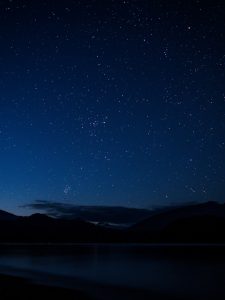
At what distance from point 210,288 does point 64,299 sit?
1317 cm

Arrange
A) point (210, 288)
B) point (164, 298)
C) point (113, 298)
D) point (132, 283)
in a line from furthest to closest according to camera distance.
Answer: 1. point (132, 283)
2. point (210, 288)
3. point (164, 298)
4. point (113, 298)

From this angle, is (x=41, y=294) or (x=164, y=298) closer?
(x=41, y=294)

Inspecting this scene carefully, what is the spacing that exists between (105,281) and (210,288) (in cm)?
935

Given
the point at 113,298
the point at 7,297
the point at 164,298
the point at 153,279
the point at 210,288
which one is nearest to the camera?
the point at 7,297

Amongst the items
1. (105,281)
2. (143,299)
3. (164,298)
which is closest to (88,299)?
(143,299)

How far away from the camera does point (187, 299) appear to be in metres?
22.4

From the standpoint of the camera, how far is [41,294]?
62.6ft

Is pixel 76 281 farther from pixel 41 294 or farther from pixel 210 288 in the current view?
pixel 41 294

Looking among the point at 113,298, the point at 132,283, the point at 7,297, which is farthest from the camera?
the point at 132,283

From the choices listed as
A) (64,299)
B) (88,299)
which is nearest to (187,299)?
(88,299)

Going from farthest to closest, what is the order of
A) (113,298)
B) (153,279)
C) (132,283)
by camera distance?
(153,279) → (132,283) → (113,298)

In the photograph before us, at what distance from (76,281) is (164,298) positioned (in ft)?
35.8

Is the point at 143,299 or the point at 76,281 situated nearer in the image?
the point at 143,299

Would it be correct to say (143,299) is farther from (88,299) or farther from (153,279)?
(153,279)
